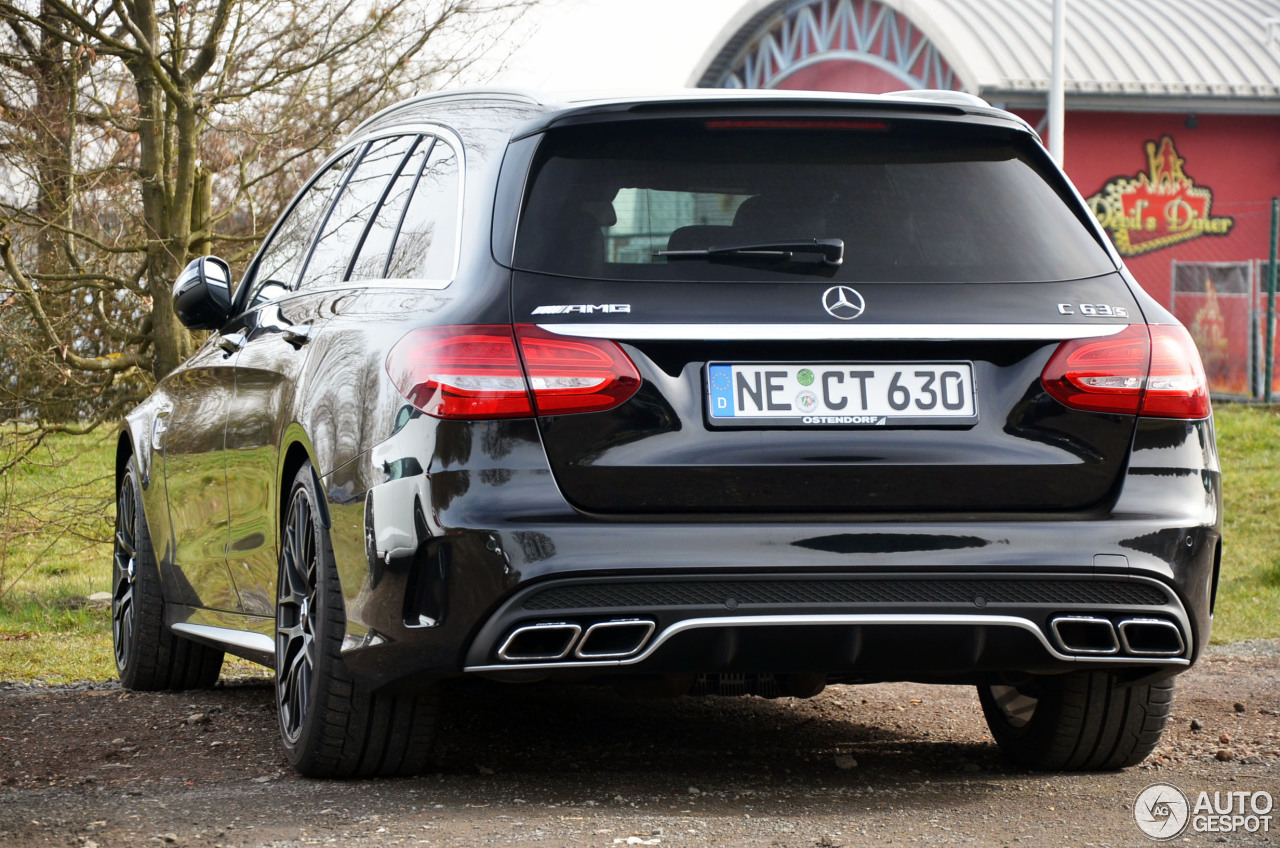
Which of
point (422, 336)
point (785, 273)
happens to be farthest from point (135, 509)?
point (785, 273)

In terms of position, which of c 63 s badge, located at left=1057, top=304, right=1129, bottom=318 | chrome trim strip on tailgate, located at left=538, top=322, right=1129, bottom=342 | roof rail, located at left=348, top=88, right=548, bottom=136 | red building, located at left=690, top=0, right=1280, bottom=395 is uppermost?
red building, located at left=690, top=0, right=1280, bottom=395

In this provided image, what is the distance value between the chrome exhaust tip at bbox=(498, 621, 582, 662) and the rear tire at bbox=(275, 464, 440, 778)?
455mm

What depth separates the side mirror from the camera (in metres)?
5.58

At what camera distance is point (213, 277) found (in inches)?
221

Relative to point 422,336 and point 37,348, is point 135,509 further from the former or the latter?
point 37,348

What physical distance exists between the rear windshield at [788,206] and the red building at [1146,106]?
19.1 meters

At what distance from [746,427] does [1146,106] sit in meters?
22.7

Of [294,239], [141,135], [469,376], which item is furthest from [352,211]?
[141,135]

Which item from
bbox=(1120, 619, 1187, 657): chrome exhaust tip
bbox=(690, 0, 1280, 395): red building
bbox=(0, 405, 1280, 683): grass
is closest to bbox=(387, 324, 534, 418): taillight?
bbox=(1120, 619, 1187, 657): chrome exhaust tip

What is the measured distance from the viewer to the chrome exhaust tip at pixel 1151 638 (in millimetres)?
3975

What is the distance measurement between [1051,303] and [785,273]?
0.63m

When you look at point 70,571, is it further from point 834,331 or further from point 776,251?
point 834,331

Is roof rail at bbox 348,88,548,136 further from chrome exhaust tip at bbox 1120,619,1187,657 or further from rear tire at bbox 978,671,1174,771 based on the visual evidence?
rear tire at bbox 978,671,1174,771

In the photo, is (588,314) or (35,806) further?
(35,806)
